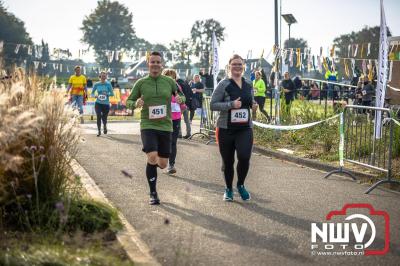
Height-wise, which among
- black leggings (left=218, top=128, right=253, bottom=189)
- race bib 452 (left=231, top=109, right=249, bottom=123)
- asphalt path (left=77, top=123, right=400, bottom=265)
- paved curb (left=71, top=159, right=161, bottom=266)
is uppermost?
race bib 452 (left=231, top=109, right=249, bottom=123)

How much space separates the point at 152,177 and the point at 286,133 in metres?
8.78

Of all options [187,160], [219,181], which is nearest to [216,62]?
[187,160]

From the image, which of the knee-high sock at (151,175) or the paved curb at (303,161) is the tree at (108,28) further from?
the knee-high sock at (151,175)

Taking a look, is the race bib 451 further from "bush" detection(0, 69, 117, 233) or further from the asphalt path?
"bush" detection(0, 69, 117, 233)

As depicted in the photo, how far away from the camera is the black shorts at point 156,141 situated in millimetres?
8172

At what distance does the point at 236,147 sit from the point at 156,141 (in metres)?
1.03

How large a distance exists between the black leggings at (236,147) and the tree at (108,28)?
442 feet

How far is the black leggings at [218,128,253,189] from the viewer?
829 centimetres

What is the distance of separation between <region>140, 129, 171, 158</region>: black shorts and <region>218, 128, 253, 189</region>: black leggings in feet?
2.30

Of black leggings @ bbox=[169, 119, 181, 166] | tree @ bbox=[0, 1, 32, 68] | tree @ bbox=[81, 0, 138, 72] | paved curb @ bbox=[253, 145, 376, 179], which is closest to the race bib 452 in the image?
black leggings @ bbox=[169, 119, 181, 166]

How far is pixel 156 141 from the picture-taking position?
8250 mm

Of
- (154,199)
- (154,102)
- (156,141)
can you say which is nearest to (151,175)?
(154,199)

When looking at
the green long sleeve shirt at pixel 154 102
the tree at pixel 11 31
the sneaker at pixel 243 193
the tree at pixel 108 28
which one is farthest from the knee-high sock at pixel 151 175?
the tree at pixel 108 28

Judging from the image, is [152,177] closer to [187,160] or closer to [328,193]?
[328,193]
